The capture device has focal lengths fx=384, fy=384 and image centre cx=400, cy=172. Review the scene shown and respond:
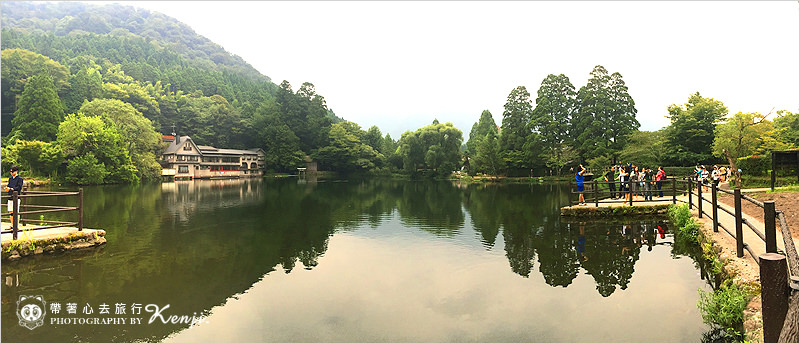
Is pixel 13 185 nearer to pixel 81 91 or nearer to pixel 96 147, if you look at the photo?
pixel 96 147

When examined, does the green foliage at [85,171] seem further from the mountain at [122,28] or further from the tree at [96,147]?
the mountain at [122,28]

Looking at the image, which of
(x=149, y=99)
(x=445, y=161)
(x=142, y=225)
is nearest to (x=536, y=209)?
(x=142, y=225)

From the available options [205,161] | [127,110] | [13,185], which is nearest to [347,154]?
[205,161]

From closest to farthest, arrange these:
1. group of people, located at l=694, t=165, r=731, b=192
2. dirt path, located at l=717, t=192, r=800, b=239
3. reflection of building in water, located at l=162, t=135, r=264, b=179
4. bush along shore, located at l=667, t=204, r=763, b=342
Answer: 1. bush along shore, located at l=667, t=204, r=763, b=342
2. dirt path, located at l=717, t=192, r=800, b=239
3. group of people, located at l=694, t=165, r=731, b=192
4. reflection of building in water, located at l=162, t=135, r=264, b=179

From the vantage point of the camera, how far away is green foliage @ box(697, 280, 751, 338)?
4379mm

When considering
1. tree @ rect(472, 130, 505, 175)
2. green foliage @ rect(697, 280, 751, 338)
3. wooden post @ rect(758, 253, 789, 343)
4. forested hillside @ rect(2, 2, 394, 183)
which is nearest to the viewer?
wooden post @ rect(758, 253, 789, 343)

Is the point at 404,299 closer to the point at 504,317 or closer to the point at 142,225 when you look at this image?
the point at 504,317

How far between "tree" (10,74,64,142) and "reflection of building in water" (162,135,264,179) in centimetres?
1340

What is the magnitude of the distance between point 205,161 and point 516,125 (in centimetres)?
4695

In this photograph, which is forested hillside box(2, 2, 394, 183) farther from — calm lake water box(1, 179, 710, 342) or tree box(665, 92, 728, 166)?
tree box(665, 92, 728, 166)

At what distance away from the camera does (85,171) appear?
36.3 m

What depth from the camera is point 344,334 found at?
4.64 metres

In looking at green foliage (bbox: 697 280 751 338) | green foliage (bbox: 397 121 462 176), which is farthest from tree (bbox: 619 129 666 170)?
green foliage (bbox: 697 280 751 338)

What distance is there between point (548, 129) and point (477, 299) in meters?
42.3
